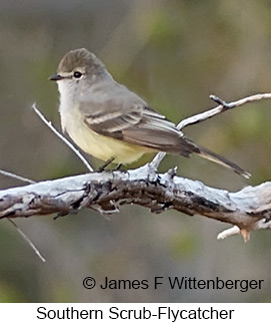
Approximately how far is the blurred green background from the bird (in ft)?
2.64

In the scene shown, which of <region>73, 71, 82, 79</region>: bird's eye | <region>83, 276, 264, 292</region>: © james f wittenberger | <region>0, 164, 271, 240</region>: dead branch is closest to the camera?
<region>0, 164, 271, 240</region>: dead branch

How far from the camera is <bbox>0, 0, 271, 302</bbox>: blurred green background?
10.3 feet

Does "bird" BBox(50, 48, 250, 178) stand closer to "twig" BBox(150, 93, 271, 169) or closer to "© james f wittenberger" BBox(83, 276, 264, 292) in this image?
"twig" BBox(150, 93, 271, 169)

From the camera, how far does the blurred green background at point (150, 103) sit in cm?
312

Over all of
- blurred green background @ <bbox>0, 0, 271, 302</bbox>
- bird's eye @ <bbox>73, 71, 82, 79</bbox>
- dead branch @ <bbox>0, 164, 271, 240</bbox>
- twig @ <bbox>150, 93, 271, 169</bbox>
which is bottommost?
dead branch @ <bbox>0, 164, 271, 240</bbox>

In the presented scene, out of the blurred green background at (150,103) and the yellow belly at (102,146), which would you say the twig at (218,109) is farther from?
the blurred green background at (150,103)

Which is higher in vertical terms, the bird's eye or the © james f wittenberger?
the bird's eye

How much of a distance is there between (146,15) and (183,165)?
1.63ft

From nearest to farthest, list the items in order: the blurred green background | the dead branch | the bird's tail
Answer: the dead branch, the bird's tail, the blurred green background

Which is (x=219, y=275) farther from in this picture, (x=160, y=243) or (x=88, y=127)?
(x=88, y=127)

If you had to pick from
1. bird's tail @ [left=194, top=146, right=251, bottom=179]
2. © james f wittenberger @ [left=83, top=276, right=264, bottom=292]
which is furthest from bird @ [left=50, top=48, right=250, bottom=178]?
© james f wittenberger @ [left=83, top=276, right=264, bottom=292]

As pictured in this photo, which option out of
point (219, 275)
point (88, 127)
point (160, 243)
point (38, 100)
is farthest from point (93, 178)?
point (160, 243)

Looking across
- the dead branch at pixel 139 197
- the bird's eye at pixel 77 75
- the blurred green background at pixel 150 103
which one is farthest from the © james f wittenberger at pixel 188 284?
the bird's eye at pixel 77 75

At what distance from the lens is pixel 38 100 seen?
10.3ft
